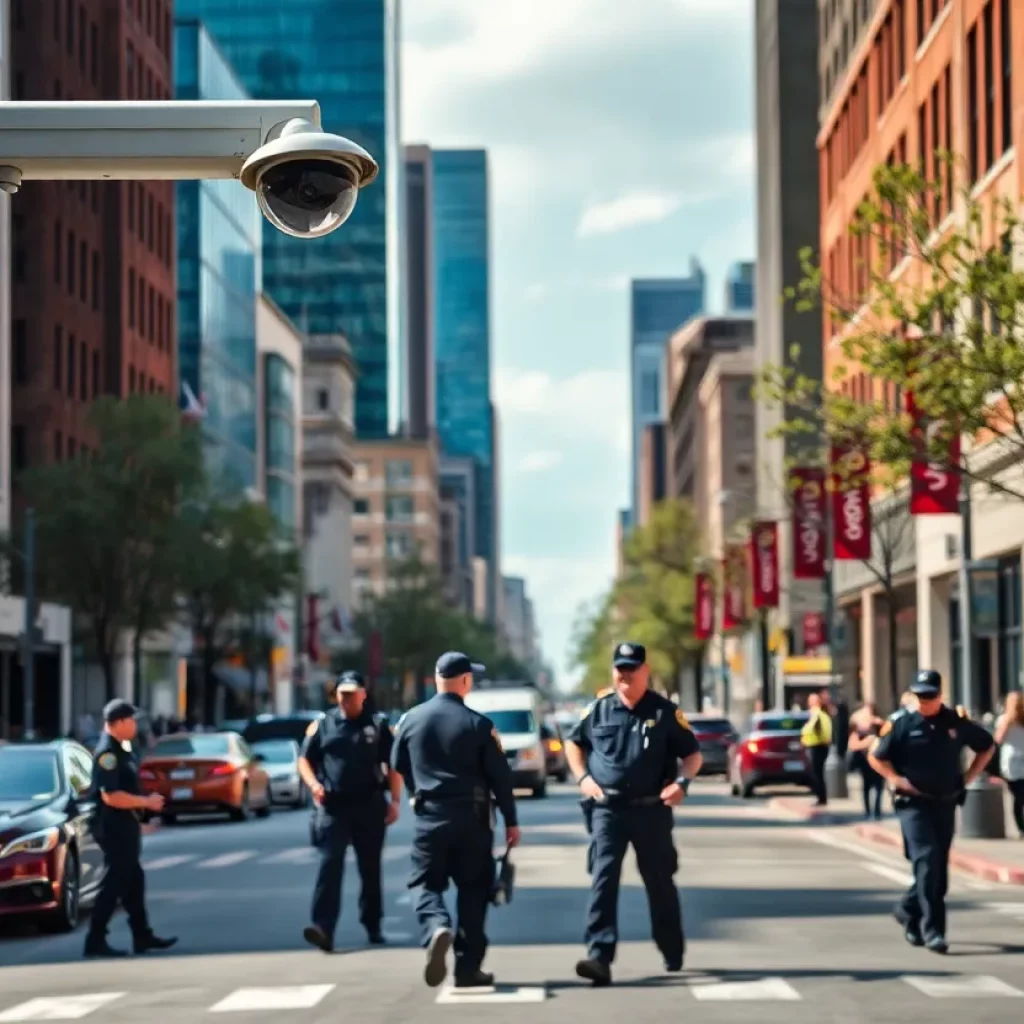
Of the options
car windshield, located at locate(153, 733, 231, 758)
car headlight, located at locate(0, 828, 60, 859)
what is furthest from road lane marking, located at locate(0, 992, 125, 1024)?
car windshield, located at locate(153, 733, 231, 758)

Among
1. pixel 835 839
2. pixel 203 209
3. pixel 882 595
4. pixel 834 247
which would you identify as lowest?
pixel 835 839

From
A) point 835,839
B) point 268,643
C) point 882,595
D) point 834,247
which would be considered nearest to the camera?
point 835,839

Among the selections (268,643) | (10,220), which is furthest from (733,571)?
(10,220)

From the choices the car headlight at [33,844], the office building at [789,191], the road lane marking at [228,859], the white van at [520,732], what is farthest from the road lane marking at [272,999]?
the office building at [789,191]

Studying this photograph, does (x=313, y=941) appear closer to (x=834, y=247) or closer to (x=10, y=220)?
(x=834, y=247)

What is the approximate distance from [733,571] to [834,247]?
58.0 feet

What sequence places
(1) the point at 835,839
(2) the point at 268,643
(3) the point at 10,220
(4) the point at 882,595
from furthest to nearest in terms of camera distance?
(2) the point at 268,643 < (3) the point at 10,220 < (4) the point at 882,595 < (1) the point at 835,839

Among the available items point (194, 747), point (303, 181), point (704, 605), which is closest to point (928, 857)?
point (303, 181)

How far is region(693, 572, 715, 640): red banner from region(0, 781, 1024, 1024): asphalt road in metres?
67.9

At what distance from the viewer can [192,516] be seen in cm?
6819

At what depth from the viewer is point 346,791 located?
53.1 ft

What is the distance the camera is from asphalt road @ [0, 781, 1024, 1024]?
12.6m

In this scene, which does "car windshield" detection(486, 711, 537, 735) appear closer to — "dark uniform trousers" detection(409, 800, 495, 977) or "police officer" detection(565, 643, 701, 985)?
"police officer" detection(565, 643, 701, 985)

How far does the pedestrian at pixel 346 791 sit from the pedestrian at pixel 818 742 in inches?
953
